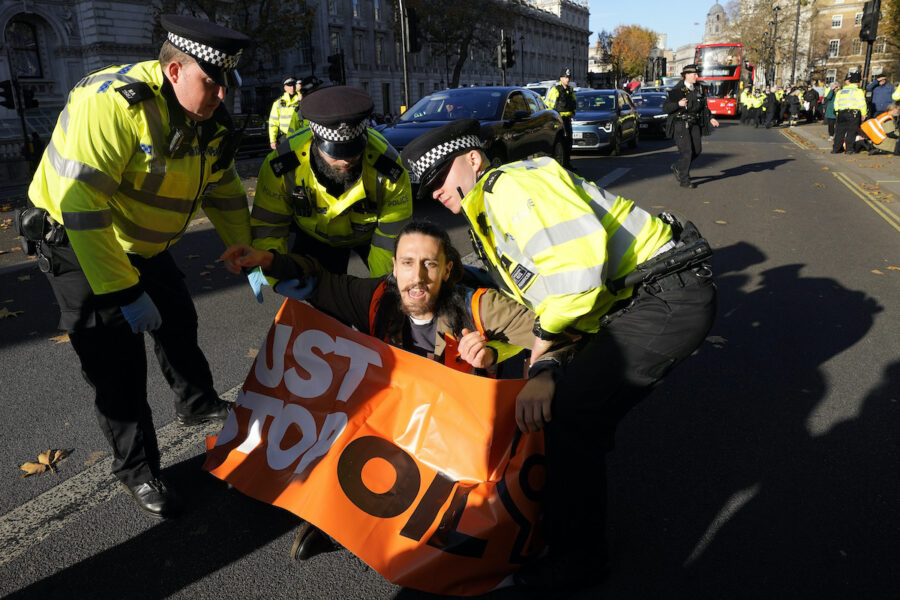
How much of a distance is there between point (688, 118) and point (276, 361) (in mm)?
10397

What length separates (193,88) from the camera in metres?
2.60

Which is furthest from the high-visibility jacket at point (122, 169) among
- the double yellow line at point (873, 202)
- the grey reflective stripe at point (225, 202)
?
the double yellow line at point (873, 202)

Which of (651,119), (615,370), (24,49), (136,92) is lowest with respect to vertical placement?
(615,370)

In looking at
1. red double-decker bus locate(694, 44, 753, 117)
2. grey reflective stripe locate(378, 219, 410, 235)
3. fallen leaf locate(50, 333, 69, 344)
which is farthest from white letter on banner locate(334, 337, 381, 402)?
red double-decker bus locate(694, 44, 753, 117)

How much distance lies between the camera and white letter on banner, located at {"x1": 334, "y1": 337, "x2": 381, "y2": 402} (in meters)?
2.62

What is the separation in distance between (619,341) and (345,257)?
1998 mm

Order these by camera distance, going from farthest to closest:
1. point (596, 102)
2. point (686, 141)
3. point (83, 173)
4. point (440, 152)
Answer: point (596, 102), point (686, 141), point (83, 173), point (440, 152)

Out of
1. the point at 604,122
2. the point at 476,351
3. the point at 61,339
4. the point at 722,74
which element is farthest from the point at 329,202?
the point at 722,74

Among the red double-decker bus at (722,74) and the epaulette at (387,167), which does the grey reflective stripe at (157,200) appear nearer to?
the epaulette at (387,167)

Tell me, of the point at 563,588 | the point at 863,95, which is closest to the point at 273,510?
the point at 563,588

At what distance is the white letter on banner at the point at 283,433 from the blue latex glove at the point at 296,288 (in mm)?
560

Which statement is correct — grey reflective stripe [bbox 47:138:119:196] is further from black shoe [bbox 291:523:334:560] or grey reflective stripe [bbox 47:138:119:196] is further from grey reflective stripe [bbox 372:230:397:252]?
black shoe [bbox 291:523:334:560]

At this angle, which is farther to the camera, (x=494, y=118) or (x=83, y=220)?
(x=494, y=118)

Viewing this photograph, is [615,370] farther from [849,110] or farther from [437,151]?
[849,110]
